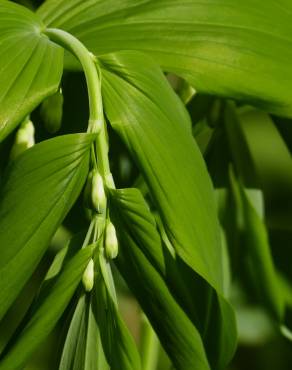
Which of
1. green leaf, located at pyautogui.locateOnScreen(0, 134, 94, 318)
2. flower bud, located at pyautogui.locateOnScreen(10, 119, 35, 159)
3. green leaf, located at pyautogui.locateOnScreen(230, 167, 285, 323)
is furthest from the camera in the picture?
green leaf, located at pyautogui.locateOnScreen(230, 167, 285, 323)

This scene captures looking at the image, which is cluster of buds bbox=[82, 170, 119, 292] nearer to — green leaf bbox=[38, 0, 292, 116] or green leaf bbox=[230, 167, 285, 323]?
green leaf bbox=[38, 0, 292, 116]

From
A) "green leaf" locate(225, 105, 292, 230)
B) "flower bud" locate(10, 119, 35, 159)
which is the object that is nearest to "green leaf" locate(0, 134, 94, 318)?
"flower bud" locate(10, 119, 35, 159)

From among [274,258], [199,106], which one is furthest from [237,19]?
[274,258]

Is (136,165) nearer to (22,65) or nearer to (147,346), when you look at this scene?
(22,65)

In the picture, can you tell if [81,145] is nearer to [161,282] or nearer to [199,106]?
[161,282]

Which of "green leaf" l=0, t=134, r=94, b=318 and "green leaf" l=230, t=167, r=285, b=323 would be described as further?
"green leaf" l=230, t=167, r=285, b=323

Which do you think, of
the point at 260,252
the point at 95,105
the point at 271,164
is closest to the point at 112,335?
the point at 95,105
